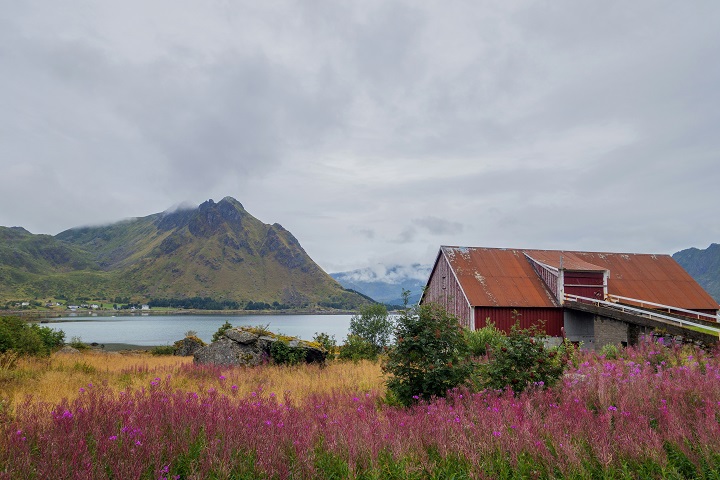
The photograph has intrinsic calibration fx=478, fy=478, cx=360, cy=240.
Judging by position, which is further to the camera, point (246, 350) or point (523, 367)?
point (246, 350)

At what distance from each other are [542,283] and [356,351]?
49.1 feet

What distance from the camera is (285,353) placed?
17.8 m

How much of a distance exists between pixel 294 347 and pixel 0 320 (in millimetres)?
14398

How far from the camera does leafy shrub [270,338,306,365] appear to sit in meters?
17.5

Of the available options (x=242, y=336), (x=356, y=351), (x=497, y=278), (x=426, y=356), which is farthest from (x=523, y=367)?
(x=497, y=278)

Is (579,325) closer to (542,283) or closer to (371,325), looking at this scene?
(542,283)

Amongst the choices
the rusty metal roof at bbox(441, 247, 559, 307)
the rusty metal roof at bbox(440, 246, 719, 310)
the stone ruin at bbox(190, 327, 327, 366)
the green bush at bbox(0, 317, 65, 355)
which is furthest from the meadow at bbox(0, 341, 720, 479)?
the rusty metal roof at bbox(440, 246, 719, 310)

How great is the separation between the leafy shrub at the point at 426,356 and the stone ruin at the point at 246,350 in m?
8.69

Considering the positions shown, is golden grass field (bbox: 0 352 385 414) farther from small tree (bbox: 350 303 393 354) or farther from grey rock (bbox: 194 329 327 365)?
small tree (bbox: 350 303 393 354)

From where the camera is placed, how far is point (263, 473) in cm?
427

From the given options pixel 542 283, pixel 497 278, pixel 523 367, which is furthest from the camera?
pixel 542 283

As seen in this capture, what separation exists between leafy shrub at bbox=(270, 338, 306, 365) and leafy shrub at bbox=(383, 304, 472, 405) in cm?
829

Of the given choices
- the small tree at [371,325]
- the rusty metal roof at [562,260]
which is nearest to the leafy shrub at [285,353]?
the rusty metal roof at [562,260]

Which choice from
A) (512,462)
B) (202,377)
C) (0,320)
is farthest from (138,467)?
(0,320)
